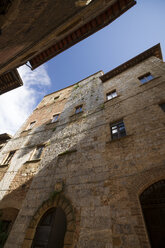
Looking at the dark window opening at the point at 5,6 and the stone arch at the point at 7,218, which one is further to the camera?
the stone arch at the point at 7,218

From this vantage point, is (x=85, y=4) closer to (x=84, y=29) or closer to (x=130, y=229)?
(x=84, y=29)

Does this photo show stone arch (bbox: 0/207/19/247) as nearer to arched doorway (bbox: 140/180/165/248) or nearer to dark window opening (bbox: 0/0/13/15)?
arched doorway (bbox: 140/180/165/248)

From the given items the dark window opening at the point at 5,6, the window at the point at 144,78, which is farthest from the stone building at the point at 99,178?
the dark window opening at the point at 5,6

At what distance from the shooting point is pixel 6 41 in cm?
421

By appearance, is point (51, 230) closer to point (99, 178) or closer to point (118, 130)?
point (99, 178)

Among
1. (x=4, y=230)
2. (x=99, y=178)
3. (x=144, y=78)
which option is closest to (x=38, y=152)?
(x=4, y=230)

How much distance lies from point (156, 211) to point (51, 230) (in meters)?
4.57

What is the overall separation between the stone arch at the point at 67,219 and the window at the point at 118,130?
3840 mm

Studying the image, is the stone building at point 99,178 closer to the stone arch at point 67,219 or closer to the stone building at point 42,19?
the stone arch at point 67,219

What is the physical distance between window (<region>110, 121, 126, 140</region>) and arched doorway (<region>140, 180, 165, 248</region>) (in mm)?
2565

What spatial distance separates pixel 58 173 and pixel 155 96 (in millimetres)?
6690

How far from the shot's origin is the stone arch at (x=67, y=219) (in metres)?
4.19

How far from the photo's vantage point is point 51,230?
195 inches

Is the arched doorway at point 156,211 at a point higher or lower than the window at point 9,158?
lower
